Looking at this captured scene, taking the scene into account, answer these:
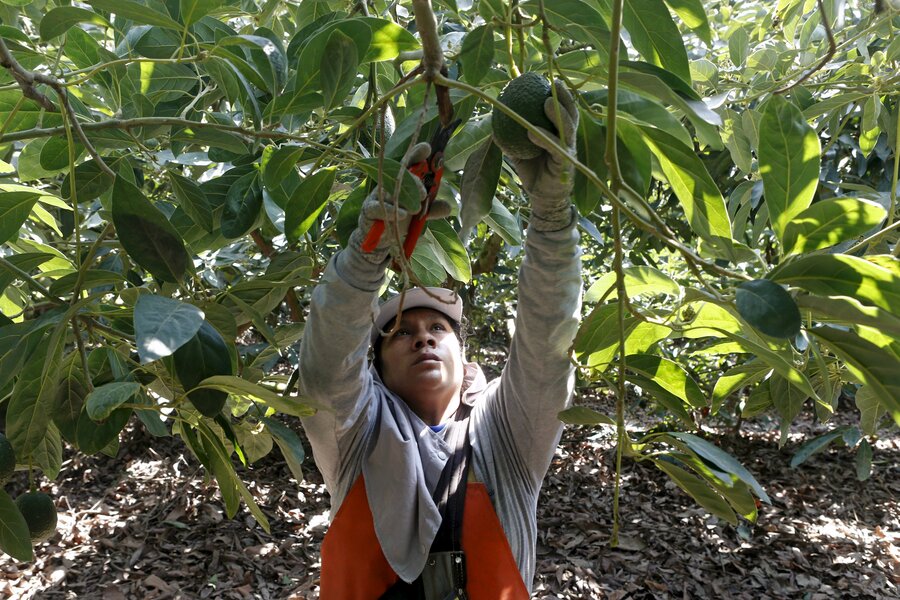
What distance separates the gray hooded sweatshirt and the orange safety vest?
5 cm

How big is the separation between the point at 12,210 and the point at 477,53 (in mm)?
598

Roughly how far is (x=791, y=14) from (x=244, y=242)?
5.87 ft

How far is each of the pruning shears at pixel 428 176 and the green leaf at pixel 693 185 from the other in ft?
0.69

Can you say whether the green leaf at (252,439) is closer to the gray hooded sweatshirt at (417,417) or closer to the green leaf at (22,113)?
the gray hooded sweatshirt at (417,417)

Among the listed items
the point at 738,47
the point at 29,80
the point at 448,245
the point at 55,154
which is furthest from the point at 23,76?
the point at 738,47

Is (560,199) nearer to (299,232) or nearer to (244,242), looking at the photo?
(299,232)

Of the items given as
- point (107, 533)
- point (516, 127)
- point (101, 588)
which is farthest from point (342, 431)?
point (107, 533)

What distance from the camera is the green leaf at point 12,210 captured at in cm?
91

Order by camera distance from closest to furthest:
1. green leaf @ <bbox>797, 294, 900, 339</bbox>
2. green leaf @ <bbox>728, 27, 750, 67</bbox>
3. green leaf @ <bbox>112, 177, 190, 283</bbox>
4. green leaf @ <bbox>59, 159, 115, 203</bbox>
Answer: green leaf @ <bbox>797, 294, 900, 339</bbox>, green leaf @ <bbox>112, 177, 190, 283</bbox>, green leaf @ <bbox>59, 159, 115, 203</bbox>, green leaf @ <bbox>728, 27, 750, 67</bbox>

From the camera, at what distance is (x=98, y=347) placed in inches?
41.4

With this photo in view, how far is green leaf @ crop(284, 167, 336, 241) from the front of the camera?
89cm

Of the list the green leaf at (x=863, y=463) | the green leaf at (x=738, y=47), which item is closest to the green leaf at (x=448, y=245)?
the green leaf at (x=738, y=47)

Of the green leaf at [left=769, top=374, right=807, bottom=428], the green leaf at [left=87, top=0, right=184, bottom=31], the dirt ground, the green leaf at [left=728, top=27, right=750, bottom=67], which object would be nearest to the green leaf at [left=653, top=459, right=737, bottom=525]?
the green leaf at [left=769, top=374, right=807, bottom=428]

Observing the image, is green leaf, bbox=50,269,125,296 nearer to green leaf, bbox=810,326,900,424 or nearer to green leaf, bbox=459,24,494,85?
green leaf, bbox=459,24,494,85
